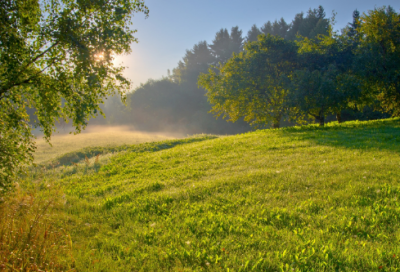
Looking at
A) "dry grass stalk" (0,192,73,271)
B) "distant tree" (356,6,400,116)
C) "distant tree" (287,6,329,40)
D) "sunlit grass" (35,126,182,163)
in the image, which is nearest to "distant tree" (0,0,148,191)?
"dry grass stalk" (0,192,73,271)

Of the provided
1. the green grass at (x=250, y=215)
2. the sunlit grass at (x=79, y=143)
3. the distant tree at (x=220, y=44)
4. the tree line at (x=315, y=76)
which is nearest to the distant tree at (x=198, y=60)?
the distant tree at (x=220, y=44)

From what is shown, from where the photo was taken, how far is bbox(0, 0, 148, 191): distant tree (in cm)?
594

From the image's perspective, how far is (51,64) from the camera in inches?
250

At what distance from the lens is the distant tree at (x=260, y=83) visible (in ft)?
68.5

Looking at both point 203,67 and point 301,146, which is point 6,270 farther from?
point 203,67

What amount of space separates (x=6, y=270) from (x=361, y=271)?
518cm

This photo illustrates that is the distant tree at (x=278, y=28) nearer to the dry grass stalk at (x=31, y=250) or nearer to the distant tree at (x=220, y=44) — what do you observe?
the distant tree at (x=220, y=44)

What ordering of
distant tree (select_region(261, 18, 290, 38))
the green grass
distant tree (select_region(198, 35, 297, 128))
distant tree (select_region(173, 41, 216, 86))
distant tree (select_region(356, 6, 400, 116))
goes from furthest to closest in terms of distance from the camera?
1. distant tree (select_region(173, 41, 216, 86))
2. distant tree (select_region(261, 18, 290, 38))
3. distant tree (select_region(198, 35, 297, 128))
4. distant tree (select_region(356, 6, 400, 116))
5. the green grass

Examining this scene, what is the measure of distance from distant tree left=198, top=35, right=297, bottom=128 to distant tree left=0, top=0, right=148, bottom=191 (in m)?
15.2

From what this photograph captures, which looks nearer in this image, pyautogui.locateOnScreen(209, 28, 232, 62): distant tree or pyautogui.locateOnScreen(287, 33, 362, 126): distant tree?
pyautogui.locateOnScreen(287, 33, 362, 126): distant tree

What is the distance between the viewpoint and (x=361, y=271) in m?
3.38

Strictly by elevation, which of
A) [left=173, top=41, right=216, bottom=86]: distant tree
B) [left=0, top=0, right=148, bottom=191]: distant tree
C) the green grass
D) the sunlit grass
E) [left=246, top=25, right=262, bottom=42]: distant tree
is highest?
[left=246, top=25, right=262, bottom=42]: distant tree

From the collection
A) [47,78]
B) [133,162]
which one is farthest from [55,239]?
[133,162]

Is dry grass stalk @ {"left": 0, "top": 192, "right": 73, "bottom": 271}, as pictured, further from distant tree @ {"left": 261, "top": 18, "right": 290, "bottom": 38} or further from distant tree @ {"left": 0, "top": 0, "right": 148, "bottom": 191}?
distant tree @ {"left": 261, "top": 18, "right": 290, "bottom": 38}
